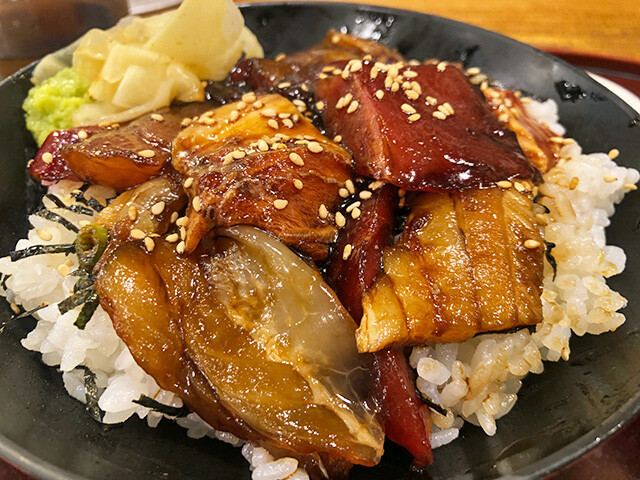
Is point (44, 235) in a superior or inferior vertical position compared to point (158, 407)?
superior

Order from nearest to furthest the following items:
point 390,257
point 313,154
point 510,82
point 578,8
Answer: point 390,257
point 313,154
point 510,82
point 578,8

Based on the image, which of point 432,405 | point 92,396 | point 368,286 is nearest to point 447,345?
point 432,405

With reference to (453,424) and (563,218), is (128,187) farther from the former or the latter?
(563,218)

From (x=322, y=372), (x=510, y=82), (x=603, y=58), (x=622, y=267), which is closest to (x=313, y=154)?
(x=322, y=372)

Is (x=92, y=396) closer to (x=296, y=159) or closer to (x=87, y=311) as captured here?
(x=87, y=311)

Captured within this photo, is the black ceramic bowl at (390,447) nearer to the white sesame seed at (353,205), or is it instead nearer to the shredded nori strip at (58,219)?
the shredded nori strip at (58,219)

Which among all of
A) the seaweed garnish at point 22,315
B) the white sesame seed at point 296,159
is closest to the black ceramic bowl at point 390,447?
the seaweed garnish at point 22,315
